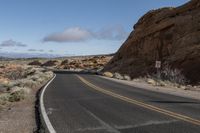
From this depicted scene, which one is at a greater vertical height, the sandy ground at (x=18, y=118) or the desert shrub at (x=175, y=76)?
the sandy ground at (x=18, y=118)

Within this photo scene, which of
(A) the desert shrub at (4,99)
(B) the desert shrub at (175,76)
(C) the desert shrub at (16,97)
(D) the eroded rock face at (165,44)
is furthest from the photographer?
(D) the eroded rock face at (165,44)

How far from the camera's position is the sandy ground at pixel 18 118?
416 inches

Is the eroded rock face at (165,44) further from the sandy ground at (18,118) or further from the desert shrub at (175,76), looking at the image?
the sandy ground at (18,118)

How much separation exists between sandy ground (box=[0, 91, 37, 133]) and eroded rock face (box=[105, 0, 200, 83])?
A: 92.4ft

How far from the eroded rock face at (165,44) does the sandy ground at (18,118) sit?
1108 inches

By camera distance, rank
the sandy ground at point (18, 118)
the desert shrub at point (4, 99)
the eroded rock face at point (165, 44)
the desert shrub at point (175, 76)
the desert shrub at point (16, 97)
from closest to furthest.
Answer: the sandy ground at point (18, 118), the desert shrub at point (4, 99), the desert shrub at point (16, 97), the desert shrub at point (175, 76), the eroded rock face at point (165, 44)

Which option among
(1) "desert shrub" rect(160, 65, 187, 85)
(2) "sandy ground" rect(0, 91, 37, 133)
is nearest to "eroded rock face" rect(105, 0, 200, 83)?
(1) "desert shrub" rect(160, 65, 187, 85)

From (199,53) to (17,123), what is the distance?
3645 cm

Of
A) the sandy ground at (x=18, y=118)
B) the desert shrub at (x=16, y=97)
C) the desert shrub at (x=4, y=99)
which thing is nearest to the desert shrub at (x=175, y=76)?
the desert shrub at (x=16, y=97)

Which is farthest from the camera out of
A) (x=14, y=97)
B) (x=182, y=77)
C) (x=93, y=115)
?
(x=182, y=77)

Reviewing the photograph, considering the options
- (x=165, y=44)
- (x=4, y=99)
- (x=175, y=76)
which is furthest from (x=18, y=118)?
(x=165, y=44)

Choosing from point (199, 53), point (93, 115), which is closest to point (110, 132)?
point (93, 115)

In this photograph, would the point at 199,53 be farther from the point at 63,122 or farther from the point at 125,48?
the point at 63,122

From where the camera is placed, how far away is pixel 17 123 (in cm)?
1152
